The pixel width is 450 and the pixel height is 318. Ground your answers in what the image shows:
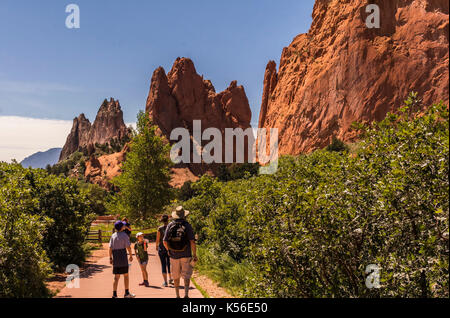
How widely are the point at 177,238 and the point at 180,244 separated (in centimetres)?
15

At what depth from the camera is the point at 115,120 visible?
589 ft

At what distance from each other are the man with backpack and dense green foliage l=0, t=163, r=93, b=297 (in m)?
3.26

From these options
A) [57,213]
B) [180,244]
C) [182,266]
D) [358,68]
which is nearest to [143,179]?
[57,213]

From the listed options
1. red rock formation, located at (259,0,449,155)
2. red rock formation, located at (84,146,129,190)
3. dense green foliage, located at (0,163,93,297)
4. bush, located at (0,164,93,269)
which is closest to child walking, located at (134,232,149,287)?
dense green foliage, located at (0,163,93,297)

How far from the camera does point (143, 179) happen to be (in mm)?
24688

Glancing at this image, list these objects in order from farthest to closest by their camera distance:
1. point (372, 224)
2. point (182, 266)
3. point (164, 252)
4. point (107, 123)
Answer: point (107, 123) → point (164, 252) → point (182, 266) → point (372, 224)

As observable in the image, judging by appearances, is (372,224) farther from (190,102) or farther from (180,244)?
(190,102)

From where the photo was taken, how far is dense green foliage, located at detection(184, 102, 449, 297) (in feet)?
15.8

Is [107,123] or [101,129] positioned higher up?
[107,123]

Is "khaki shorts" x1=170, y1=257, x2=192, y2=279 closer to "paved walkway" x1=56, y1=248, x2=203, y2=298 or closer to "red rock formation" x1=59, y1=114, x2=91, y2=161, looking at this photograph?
"paved walkway" x1=56, y1=248, x2=203, y2=298

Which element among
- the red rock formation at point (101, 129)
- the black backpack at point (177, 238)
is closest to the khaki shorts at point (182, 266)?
the black backpack at point (177, 238)

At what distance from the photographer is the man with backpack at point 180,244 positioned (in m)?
7.15

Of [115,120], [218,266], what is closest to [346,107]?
[218,266]

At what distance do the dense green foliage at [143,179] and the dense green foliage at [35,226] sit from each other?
10701 mm
